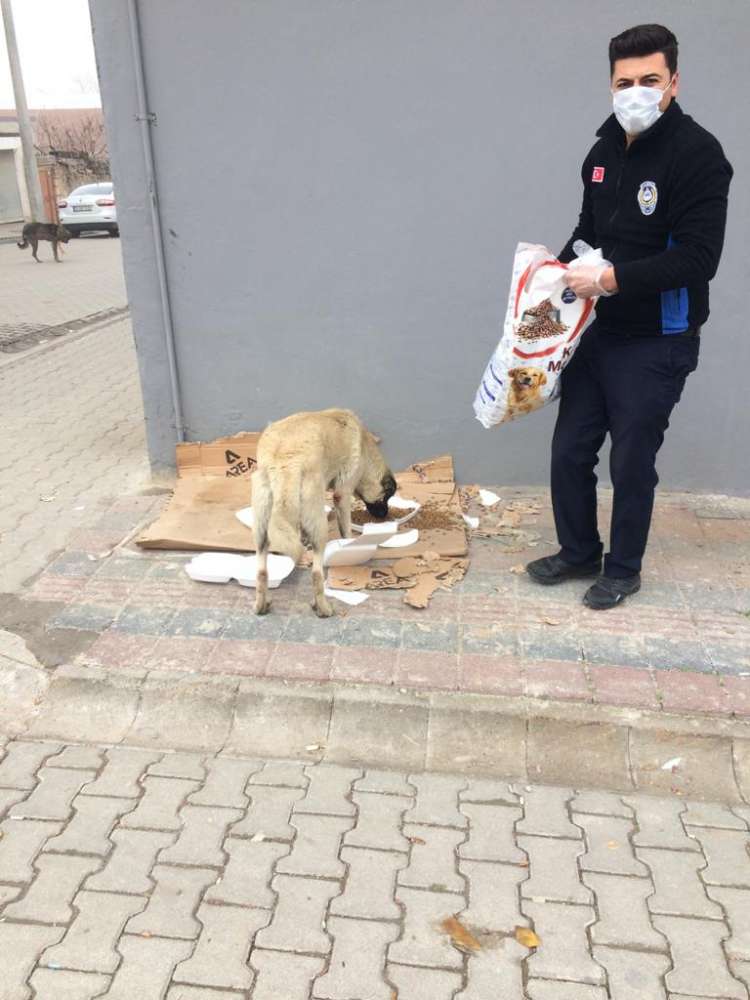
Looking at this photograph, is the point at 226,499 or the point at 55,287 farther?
the point at 55,287

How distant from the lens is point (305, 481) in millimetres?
3627

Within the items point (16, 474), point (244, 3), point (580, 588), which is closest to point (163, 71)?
point (244, 3)

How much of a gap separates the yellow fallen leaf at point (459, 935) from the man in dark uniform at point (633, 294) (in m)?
1.79

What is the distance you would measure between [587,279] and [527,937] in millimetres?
2369

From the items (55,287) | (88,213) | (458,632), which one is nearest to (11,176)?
(88,213)

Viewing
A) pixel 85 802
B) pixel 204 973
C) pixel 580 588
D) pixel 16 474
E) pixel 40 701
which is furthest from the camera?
pixel 16 474

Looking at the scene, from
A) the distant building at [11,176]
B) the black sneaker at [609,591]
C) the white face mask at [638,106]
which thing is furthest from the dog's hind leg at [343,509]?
the distant building at [11,176]

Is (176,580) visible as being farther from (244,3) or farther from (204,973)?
(244,3)

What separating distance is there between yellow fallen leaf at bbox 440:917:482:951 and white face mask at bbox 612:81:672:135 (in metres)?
2.90

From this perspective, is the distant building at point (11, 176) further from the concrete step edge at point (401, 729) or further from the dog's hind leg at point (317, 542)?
the concrete step edge at point (401, 729)

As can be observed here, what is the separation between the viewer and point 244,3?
14.8ft

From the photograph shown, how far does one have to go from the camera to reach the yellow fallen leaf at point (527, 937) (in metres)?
2.37

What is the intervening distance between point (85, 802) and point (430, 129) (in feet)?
12.5

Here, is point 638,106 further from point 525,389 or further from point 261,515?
point 261,515
